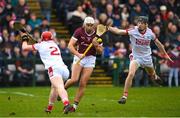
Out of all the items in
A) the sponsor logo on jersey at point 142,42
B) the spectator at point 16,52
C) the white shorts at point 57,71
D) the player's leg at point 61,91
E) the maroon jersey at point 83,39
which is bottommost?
the spectator at point 16,52

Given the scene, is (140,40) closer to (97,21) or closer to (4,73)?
(4,73)

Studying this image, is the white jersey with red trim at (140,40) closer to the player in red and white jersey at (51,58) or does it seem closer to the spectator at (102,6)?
the player in red and white jersey at (51,58)

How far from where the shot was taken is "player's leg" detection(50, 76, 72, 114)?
1588 centimetres

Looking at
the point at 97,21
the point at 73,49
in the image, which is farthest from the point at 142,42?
the point at 97,21

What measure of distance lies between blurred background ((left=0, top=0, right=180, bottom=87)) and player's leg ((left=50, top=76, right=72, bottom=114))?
9381 mm

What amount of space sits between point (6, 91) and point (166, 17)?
Result: 30.6ft

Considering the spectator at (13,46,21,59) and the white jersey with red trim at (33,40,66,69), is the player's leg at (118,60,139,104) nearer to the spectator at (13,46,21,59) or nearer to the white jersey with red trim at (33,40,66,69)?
the white jersey with red trim at (33,40,66,69)

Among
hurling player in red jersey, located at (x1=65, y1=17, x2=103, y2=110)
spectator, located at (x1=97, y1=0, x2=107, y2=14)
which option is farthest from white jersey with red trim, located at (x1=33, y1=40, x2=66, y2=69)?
spectator, located at (x1=97, y1=0, x2=107, y2=14)

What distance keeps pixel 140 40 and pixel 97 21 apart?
30.0 ft

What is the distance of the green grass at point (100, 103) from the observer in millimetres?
17141

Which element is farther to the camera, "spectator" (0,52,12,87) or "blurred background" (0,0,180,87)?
"blurred background" (0,0,180,87)

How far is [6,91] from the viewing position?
24.6m

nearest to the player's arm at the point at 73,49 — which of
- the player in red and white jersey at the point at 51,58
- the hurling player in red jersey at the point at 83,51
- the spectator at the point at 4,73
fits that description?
the hurling player in red jersey at the point at 83,51

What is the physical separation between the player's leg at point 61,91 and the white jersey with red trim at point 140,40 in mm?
3817
